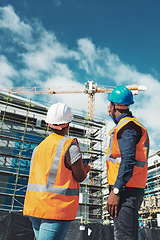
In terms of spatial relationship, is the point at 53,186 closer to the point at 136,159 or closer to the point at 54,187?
the point at 54,187

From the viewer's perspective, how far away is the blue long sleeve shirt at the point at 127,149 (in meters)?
1.50

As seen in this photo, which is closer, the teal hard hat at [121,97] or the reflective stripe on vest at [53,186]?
the reflective stripe on vest at [53,186]

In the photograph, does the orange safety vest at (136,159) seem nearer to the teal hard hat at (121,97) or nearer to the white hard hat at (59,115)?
the teal hard hat at (121,97)

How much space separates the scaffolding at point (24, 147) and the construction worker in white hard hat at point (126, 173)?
13.6 meters

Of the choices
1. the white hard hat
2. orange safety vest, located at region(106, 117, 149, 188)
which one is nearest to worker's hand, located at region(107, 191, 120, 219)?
orange safety vest, located at region(106, 117, 149, 188)

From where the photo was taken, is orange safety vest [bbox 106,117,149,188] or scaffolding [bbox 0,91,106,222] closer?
orange safety vest [bbox 106,117,149,188]

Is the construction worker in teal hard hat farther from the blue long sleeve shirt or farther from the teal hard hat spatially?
the blue long sleeve shirt

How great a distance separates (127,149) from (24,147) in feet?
51.8

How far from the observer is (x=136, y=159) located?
1621 mm

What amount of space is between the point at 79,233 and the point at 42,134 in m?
11.9

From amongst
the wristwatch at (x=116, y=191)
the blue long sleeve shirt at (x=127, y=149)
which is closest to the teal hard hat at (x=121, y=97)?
the blue long sleeve shirt at (x=127, y=149)

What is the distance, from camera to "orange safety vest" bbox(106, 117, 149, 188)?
62.6 inches

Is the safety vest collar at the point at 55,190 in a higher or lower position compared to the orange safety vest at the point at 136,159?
lower

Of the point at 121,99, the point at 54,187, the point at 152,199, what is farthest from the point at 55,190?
the point at 152,199
